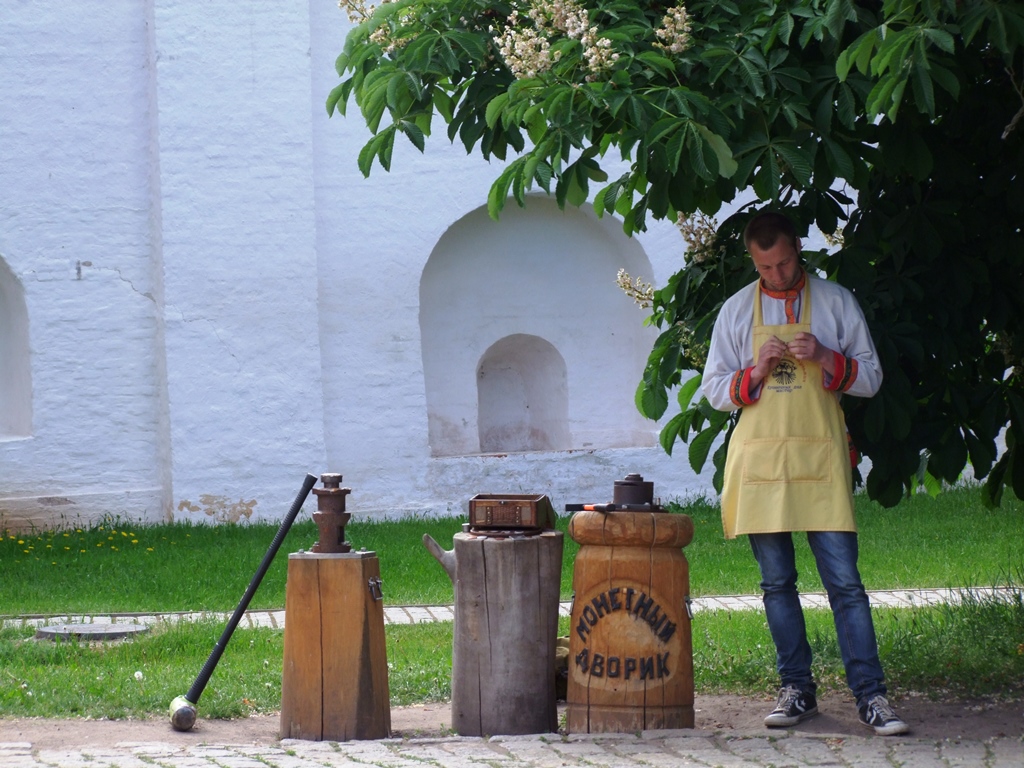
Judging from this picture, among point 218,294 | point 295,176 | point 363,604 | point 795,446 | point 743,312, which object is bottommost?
point 363,604

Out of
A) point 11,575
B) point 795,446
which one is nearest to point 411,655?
point 795,446

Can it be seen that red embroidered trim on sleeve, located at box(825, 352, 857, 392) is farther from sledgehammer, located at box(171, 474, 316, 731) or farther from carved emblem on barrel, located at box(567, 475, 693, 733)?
sledgehammer, located at box(171, 474, 316, 731)

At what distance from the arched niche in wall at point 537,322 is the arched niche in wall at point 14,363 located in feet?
12.0

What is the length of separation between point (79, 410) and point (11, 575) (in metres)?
2.66

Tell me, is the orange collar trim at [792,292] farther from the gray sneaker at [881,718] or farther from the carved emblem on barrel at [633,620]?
the gray sneaker at [881,718]

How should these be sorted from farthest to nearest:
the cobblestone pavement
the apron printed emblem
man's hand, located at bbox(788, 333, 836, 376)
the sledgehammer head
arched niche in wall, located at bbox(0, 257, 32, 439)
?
arched niche in wall, located at bbox(0, 257, 32, 439) < the sledgehammer head < the apron printed emblem < man's hand, located at bbox(788, 333, 836, 376) < the cobblestone pavement

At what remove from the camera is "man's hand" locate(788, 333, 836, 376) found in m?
4.70

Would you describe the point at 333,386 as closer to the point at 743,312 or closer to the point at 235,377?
the point at 235,377

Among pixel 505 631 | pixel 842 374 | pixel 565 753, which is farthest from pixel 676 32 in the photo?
pixel 565 753

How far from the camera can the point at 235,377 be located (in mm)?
12586

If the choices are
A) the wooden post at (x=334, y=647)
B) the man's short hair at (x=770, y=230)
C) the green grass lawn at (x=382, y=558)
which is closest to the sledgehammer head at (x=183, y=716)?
the wooden post at (x=334, y=647)

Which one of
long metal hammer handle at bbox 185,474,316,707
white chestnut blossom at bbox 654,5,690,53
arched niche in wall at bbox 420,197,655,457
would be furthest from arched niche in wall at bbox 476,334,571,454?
white chestnut blossom at bbox 654,5,690,53

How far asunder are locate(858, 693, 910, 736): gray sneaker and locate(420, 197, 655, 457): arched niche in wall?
888 centimetres

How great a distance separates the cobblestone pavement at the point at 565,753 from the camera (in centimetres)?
444
